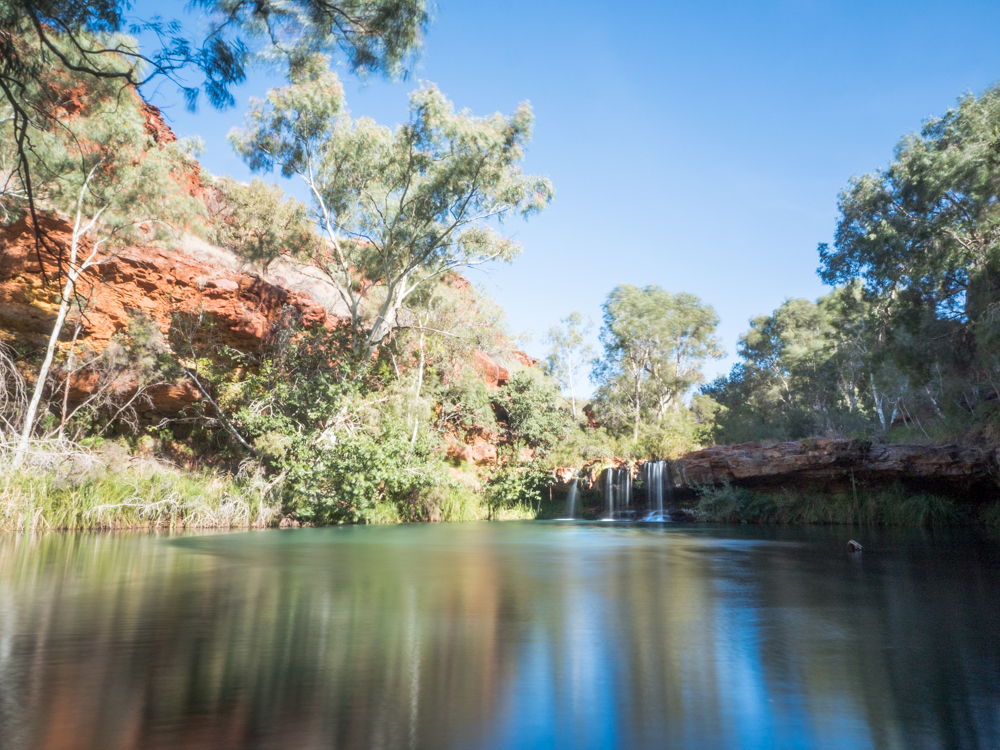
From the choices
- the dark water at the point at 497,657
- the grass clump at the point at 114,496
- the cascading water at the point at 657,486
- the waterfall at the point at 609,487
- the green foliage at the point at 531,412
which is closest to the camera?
the dark water at the point at 497,657

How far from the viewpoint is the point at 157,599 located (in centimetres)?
458

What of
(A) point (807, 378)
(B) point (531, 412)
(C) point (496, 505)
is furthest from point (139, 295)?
(A) point (807, 378)

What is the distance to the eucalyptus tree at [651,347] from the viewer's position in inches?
1351

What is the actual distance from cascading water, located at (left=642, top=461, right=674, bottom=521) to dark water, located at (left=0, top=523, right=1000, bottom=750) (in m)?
11.7

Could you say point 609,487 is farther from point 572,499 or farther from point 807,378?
point 807,378

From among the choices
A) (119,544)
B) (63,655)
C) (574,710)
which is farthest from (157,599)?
(119,544)

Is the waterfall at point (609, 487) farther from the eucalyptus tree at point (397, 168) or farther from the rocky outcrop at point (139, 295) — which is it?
the rocky outcrop at point (139, 295)

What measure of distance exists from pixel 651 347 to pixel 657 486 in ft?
59.3

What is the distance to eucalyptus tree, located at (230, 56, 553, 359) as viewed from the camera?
15500 mm

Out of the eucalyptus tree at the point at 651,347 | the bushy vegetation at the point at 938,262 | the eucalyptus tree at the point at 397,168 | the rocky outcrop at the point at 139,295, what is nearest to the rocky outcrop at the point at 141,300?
the rocky outcrop at the point at 139,295

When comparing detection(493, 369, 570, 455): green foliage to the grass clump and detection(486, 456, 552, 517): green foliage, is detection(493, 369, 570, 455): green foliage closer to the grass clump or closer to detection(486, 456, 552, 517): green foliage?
detection(486, 456, 552, 517): green foliage

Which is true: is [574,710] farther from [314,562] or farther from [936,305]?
[936,305]

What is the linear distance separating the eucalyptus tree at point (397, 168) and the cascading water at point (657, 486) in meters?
8.78

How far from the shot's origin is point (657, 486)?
61.1 feet
